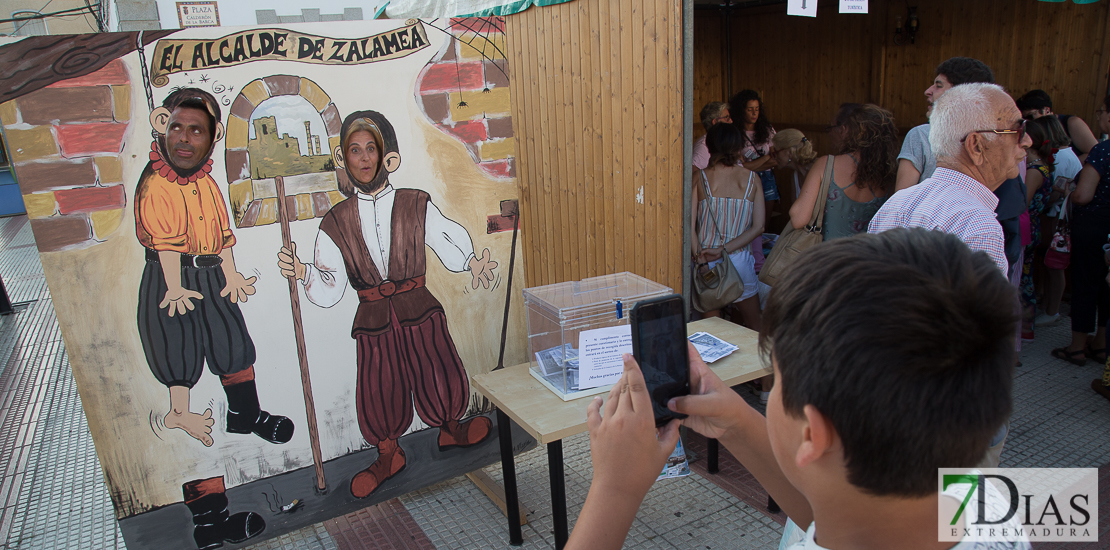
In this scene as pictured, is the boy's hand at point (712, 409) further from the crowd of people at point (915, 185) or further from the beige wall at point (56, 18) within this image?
the beige wall at point (56, 18)

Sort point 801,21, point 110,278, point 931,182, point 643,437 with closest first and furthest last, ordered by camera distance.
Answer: point 643,437, point 931,182, point 110,278, point 801,21

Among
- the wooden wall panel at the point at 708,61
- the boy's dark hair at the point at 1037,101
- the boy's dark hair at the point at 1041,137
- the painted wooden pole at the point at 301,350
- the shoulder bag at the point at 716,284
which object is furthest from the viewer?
the wooden wall panel at the point at 708,61

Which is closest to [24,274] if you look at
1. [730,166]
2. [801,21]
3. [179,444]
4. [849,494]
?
[179,444]

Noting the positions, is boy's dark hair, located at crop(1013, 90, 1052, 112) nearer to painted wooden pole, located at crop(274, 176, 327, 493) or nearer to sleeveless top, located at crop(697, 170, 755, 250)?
sleeveless top, located at crop(697, 170, 755, 250)

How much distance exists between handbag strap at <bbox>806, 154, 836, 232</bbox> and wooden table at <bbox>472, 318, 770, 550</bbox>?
2.91 feet

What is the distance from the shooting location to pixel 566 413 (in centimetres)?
239

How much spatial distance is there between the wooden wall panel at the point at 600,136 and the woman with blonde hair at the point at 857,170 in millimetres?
975

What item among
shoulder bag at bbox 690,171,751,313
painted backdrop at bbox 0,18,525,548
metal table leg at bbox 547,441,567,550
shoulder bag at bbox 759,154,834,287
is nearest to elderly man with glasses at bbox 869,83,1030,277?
shoulder bag at bbox 759,154,834,287

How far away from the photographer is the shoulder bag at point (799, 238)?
3486 mm

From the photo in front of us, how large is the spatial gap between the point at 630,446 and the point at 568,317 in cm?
161

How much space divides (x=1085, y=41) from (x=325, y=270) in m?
6.17

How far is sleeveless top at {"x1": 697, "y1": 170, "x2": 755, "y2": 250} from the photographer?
4.05 meters

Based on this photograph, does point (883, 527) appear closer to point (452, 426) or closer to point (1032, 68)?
point (452, 426)

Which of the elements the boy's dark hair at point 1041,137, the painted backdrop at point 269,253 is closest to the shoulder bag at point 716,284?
the painted backdrop at point 269,253
